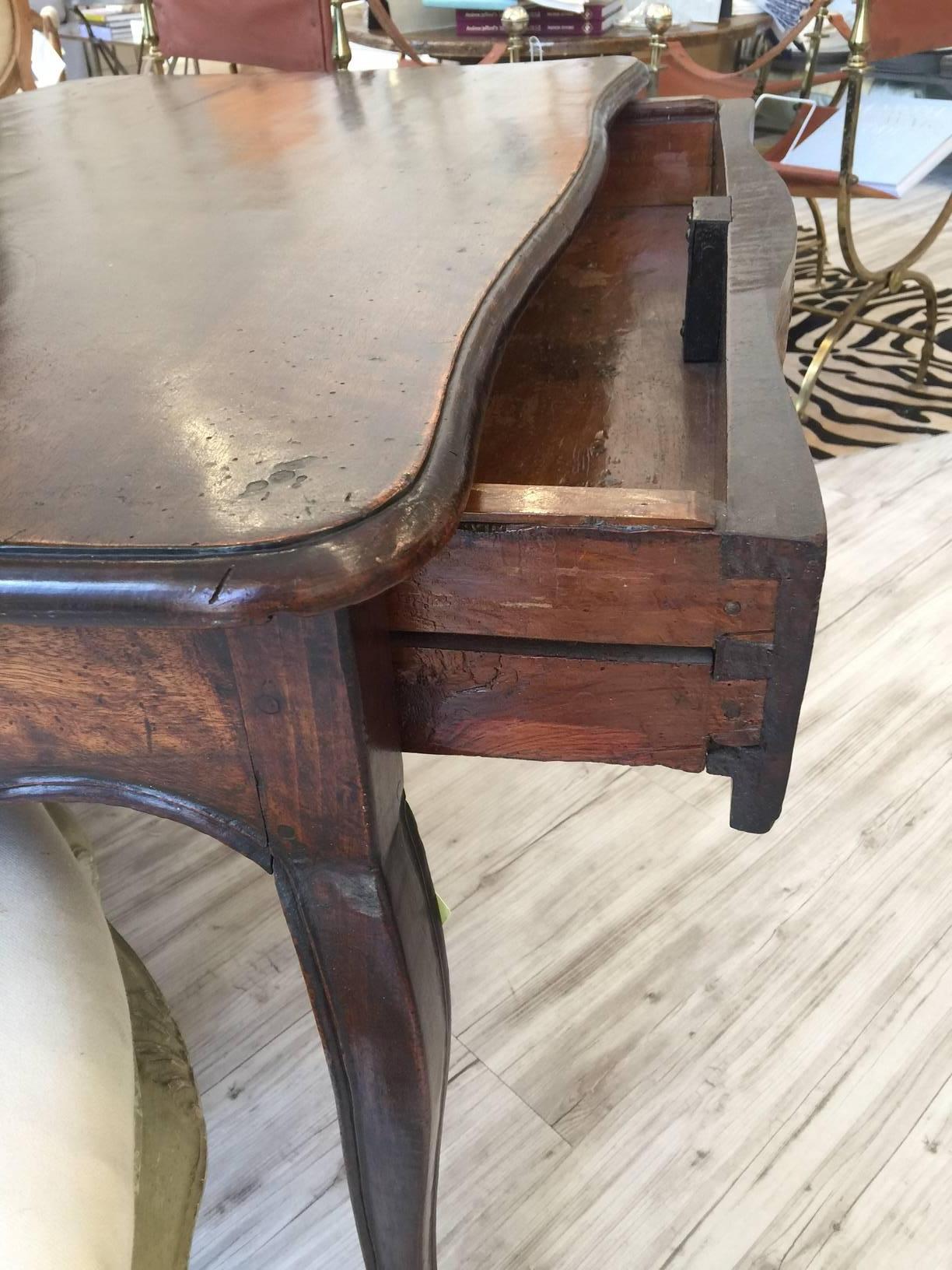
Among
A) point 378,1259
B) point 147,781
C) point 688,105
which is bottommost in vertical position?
point 378,1259

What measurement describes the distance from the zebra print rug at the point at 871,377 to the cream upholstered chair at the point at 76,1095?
1344 mm

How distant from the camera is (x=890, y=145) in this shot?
1.88 metres

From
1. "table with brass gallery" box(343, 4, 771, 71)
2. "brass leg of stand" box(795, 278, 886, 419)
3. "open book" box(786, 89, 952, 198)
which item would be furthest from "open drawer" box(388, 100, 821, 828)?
"table with brass gallery" box(343, 4, 771, 71)

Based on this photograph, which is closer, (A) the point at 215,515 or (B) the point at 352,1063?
(A) the point at 215,515

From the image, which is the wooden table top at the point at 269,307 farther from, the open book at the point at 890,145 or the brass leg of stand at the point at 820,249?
the brass leg of stand at the point at 820,249

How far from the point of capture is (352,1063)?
50 centimetres

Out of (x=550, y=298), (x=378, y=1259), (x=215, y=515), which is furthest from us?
(x=550, y=298)

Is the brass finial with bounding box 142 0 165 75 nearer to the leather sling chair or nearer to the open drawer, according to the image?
the leather sling chair

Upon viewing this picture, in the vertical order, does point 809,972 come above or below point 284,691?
below

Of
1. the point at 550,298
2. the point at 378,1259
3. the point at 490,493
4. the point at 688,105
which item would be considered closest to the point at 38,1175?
the point at 378,1259

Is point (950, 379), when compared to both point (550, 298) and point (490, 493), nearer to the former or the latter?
point (550, 298)

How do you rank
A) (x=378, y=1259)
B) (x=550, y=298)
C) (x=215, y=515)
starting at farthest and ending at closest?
(x=550, y=298) → (x=378, y=1259) → (x=215, y=515)

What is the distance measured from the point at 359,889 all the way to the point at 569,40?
2353 mm

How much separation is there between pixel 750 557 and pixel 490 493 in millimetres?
107
